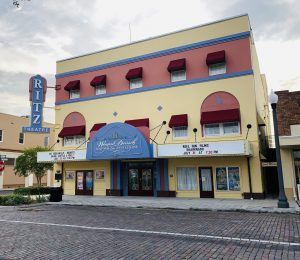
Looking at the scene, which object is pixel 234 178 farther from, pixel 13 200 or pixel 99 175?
pixel 13 200

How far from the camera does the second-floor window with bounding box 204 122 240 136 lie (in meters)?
20.8

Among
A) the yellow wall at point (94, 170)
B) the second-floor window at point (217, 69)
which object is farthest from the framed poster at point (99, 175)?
the second-floor window at point (217, 69)

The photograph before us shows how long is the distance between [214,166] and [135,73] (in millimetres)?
9786

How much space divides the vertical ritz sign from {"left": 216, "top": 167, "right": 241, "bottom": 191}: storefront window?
14.6 meters

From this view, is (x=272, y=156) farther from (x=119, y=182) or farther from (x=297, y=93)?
(x=119, y=182)

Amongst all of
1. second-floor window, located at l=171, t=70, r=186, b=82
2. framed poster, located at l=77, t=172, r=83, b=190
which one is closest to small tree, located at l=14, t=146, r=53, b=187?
framed poster, located at l=77, t=172, r=83, b=190

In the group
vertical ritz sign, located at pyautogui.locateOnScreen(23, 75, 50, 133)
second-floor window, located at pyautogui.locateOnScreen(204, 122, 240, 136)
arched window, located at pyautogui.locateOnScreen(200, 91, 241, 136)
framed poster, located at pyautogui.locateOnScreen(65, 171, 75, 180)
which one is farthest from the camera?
framed poster, located at pyautogui.locateOnScreen(65, 171, 75, 180)

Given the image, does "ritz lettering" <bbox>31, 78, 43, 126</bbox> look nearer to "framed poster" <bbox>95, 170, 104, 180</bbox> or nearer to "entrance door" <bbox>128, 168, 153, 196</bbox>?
"framed poster" <bbox>95, 170, 104, 180</bbox>

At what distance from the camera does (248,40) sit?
A: 827 inches

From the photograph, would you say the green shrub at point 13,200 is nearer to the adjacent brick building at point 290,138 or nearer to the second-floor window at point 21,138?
the adjacent brick building at point 290,138

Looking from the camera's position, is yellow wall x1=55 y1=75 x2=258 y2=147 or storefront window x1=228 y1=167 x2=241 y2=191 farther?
yellow wall x1=55 y1=75 x2=258 y2=147

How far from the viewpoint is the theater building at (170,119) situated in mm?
20422

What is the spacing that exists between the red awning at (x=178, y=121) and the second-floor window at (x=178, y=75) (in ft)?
10.0

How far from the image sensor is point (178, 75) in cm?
2325
